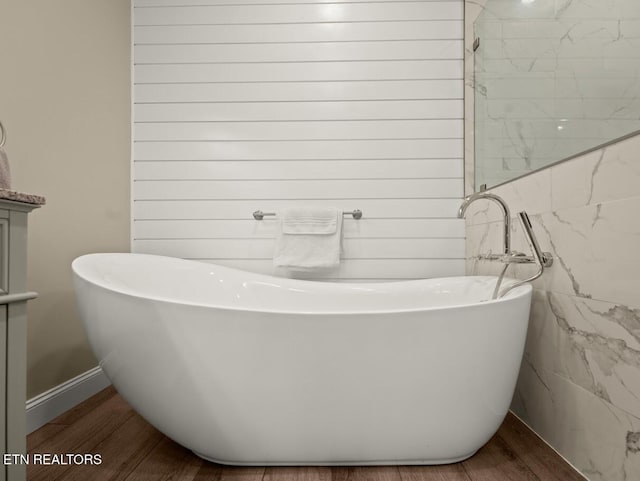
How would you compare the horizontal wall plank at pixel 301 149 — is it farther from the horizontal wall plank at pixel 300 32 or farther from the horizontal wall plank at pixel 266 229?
the horizontal wall plank at pixel 300 32

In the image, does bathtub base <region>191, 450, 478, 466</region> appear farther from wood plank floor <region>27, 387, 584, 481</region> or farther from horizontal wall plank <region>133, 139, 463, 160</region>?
horizontal wall plank <region>133, 139, 463, 160</region>

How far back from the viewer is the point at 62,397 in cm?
160

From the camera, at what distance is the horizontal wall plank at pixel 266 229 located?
7.07ft

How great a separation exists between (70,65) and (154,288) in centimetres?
103

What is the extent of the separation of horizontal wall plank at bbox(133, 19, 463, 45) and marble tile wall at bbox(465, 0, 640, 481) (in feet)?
3.78

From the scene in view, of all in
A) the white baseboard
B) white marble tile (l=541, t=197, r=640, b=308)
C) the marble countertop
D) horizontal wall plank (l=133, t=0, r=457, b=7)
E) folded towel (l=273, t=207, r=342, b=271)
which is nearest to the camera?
the marble countertop

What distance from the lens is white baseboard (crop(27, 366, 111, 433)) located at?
1.44m

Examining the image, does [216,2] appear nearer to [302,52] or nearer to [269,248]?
[302,52]

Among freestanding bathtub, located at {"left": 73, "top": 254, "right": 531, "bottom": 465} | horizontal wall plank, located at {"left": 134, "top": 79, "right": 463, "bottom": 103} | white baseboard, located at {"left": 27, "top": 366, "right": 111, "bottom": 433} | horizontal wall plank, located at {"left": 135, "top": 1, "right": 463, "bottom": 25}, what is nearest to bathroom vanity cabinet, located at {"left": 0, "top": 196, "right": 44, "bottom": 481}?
freestanding bathtub, located at {"left": 73, "top": 254, "right": 531, "bottom": 465}

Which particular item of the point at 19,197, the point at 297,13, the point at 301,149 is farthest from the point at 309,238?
the point at 19,197

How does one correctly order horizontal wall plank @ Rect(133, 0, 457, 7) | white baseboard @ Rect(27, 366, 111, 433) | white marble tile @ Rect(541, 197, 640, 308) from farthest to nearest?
horizontal wall plank @ Rect(133, 0, 457, 7)
white baseboard @ Rect(27, 366, 111, 433)
white marble tile @ Rect(541, 197, 640, 308)

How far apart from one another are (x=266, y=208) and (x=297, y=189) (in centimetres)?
20

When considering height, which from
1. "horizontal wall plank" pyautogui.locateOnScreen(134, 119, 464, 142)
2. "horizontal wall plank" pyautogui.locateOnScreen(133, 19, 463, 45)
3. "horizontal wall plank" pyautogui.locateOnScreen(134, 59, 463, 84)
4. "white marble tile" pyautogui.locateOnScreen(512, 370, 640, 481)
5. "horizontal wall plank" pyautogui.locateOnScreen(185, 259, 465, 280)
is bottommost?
"white marble tile" pyautogui.locateOnScreen(512, 370, 640, 481)

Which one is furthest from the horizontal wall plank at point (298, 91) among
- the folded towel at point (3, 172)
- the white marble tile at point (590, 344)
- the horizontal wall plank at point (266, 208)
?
the folded towel at point (3, 172)
